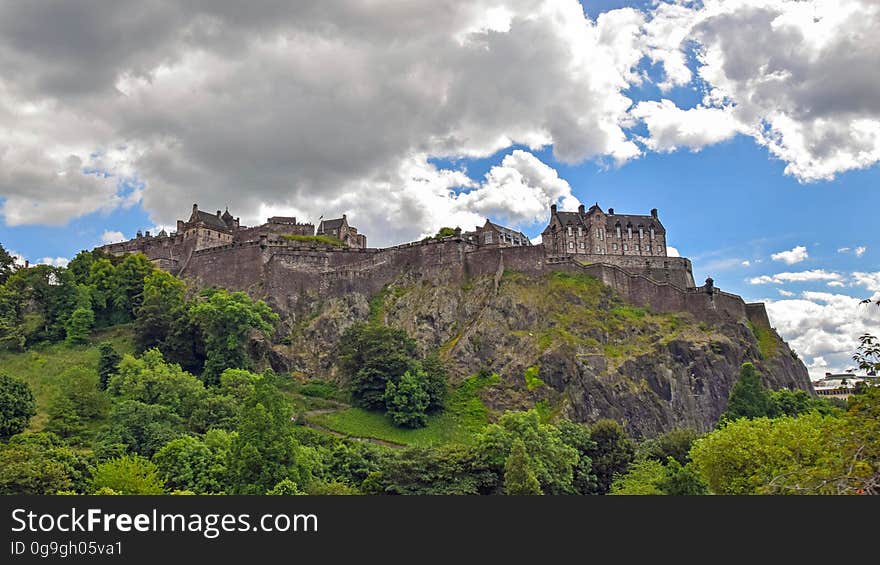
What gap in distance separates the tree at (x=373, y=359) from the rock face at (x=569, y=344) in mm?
3543

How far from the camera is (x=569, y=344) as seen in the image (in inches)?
2675

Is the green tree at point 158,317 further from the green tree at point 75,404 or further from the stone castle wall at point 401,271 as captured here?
the green tree at point 75,404

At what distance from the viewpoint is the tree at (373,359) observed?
65875mm

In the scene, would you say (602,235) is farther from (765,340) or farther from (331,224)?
(331,224)

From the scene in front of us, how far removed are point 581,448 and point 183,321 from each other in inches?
1510

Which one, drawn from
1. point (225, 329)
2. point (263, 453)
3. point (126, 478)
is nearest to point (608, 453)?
point (263, 453)

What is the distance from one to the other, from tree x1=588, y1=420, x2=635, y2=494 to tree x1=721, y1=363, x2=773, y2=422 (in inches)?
368

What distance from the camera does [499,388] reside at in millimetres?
66812

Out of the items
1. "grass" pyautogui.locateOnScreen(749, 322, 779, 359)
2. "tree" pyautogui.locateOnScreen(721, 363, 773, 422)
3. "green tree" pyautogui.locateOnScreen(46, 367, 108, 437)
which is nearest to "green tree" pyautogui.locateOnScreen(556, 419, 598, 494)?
"tree" pyautogui.locateOnScreen(721, 363, 773, 422)

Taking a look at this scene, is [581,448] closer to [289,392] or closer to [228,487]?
[228,487]

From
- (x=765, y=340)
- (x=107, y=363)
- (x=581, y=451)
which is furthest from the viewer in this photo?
(x=765, y=340)

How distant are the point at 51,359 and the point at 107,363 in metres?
10.3

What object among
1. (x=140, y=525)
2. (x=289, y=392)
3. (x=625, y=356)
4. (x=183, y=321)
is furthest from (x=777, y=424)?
Result: (x=183, y=321)

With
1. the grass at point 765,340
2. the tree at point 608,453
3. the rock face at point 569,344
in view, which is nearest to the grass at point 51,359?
the rock face at point 569,344
